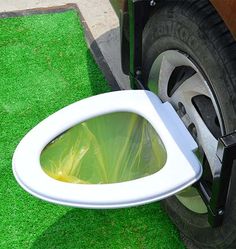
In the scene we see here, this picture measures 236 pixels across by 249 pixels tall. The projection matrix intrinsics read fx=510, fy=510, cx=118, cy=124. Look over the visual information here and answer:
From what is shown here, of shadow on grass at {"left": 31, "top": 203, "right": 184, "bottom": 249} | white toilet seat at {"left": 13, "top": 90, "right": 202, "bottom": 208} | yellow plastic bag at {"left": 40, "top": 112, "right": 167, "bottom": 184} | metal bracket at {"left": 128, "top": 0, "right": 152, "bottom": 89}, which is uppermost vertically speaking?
metal bracket at {"left": 128, "top": 0, "right": 152, "bottom": 89}

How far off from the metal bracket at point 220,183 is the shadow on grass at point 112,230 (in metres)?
0.40

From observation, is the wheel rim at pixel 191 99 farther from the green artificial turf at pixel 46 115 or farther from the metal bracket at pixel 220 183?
the green artificial turf at pixel 46 115

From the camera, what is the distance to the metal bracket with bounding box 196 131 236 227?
4.03ft

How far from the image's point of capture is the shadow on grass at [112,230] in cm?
184

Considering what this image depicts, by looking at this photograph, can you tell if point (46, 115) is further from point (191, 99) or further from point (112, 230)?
point (191, 99)

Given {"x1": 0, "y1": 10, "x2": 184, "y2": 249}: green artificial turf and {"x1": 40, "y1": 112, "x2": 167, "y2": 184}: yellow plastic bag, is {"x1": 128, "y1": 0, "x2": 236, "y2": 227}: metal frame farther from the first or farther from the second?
{"x1": 0, "y1": 10, "x2": 184, "y2": 249}: green artificial turf

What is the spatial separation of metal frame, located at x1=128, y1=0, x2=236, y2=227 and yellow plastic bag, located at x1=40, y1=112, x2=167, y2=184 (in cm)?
16

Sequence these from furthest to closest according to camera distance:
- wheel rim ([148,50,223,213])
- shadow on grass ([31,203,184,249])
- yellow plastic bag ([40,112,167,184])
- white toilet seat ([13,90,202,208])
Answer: shadow on grass ([31,203,184,249])
yellow plastic bag ([40,112,167,184])
wheel rim ([148,50,223,213])
white toilet seat ([13,90,202,208])

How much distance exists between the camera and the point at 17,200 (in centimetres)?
196

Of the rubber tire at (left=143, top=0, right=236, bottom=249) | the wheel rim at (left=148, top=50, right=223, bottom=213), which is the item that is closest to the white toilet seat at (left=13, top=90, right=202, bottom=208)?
the wheel rim at (left=148, top=50, right=223, bottom=213)

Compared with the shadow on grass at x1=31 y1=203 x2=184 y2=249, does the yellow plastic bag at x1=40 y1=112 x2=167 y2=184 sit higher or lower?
higher

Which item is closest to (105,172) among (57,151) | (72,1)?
(57,151)

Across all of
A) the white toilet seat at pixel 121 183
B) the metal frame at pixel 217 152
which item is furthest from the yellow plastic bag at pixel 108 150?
the metal frame at pixel 217 152

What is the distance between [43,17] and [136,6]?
1.28 metres
